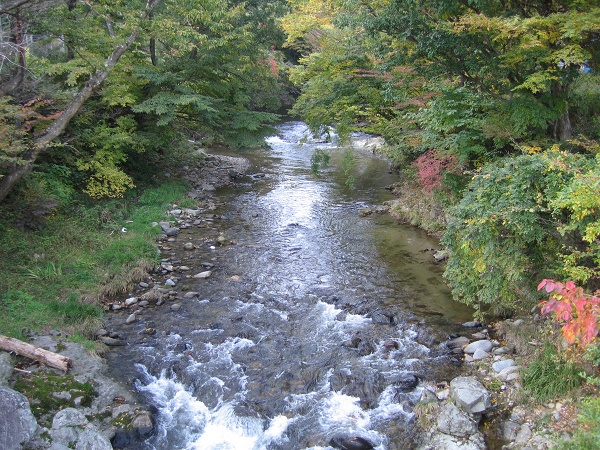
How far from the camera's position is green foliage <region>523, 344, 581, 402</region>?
6.02 m

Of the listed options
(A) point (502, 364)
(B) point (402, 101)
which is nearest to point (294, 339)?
(A) point (502, 364)

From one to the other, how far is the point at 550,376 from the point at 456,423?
1545mm

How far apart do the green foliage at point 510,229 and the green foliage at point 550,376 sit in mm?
1271

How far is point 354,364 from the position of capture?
7.71 metres

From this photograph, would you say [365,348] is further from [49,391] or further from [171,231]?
[171,231]

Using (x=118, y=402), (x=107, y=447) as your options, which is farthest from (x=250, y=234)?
(x=107, y=447)

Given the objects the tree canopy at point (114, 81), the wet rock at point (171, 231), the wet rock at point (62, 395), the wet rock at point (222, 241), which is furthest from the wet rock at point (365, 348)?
the tree canopy at point (114, 81)

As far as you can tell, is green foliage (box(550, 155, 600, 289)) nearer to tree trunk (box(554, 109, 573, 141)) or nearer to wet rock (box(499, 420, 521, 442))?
wet rock (box(499, 420, 521, 442))

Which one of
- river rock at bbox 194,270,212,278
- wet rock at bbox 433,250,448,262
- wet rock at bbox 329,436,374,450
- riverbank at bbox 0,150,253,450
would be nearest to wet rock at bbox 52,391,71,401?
riverbank at bbox 0,150,253,450

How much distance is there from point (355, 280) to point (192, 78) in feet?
34.4

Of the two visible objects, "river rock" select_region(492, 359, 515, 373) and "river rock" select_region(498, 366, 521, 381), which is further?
"river rock" select_region(492, 359, 515, 373)

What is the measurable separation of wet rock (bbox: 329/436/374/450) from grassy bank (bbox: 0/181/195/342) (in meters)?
4.78

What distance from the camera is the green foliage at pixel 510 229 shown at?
6.45 m

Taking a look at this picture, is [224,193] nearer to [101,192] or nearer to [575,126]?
[101,192]
